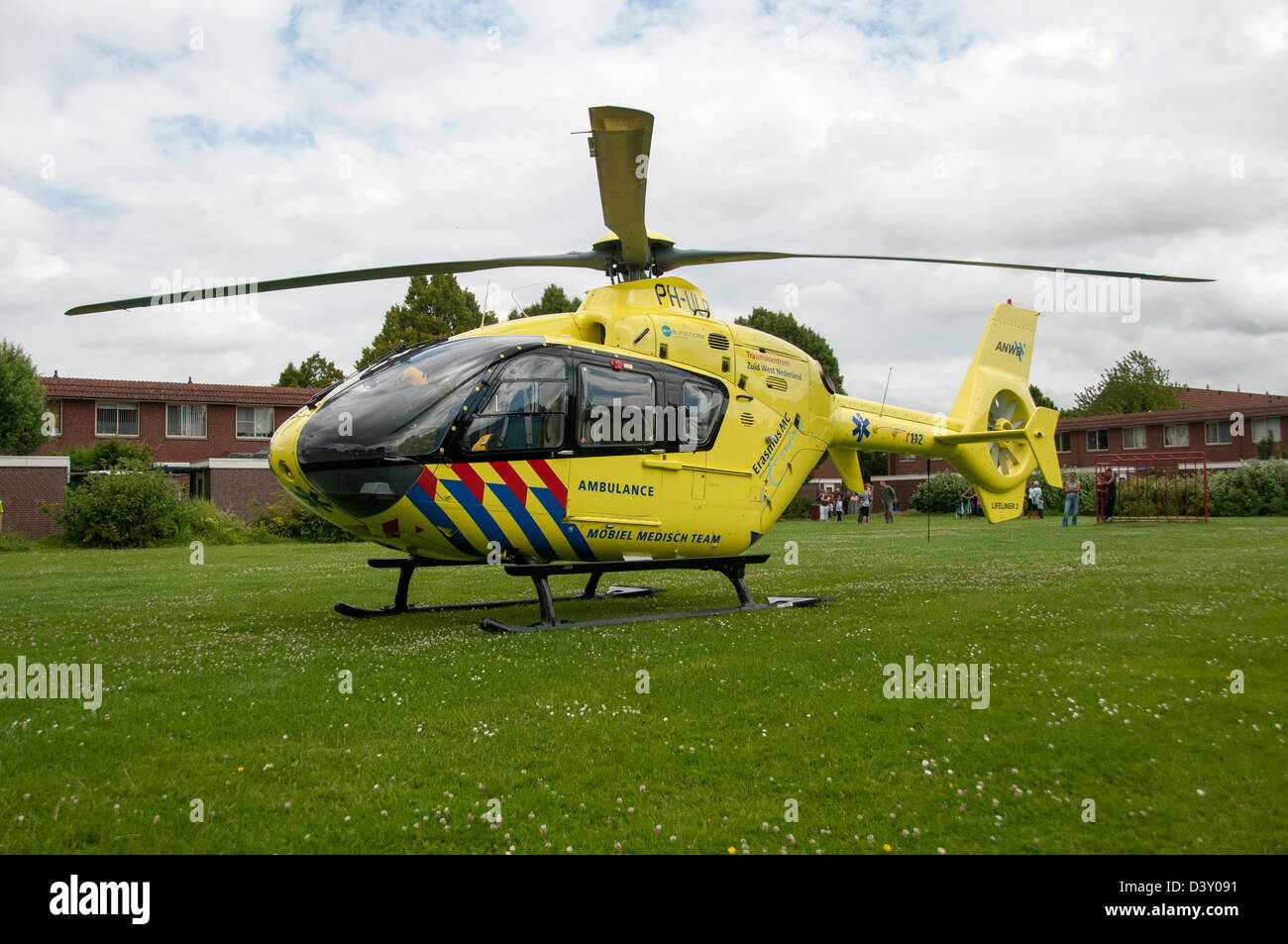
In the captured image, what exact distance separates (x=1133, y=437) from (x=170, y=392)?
6259 centimetres

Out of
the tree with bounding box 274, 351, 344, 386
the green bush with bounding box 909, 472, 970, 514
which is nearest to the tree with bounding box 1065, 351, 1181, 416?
the green bush with bounding box 909, 472, 970, 514

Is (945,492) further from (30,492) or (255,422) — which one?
(30,492)

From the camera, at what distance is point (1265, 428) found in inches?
2176

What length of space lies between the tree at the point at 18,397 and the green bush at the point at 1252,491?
177 ft

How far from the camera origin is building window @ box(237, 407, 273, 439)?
46.7m

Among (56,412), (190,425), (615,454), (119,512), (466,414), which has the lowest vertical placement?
(119,512)

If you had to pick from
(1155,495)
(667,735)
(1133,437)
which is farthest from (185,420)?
(1133,437)

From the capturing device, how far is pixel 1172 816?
15.5ft

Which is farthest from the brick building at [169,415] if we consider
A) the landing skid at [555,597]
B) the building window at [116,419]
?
the landing skid at [555,597]

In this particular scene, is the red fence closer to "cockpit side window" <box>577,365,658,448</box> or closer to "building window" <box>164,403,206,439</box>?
"cockpit side window" <box>577,365,658,448</box>

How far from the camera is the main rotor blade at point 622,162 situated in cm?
690
